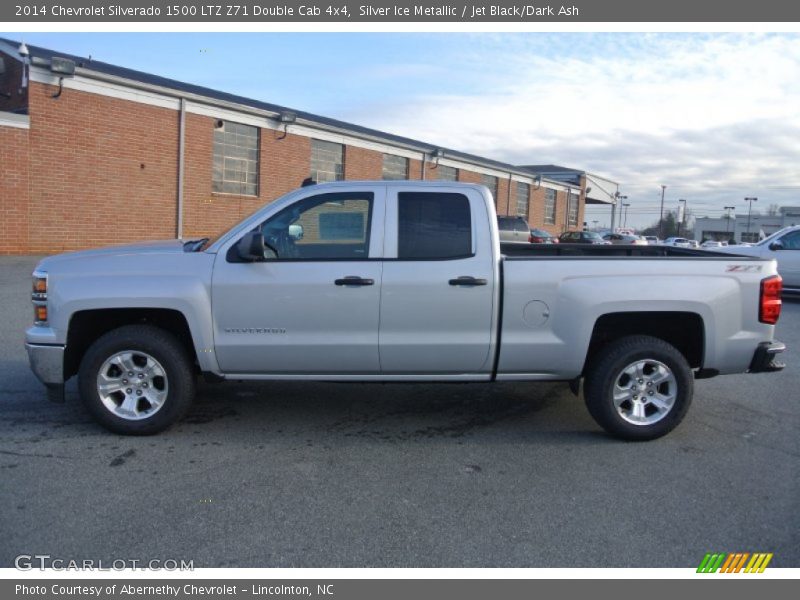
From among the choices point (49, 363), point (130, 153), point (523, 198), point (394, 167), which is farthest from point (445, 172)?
point (49, 363)

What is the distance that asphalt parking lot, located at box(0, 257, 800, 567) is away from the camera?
3686 millimetres

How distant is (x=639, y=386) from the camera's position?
5.44 m

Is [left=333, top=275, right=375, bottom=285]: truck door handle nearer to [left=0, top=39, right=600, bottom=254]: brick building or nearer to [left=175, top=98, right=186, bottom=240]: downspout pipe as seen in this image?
[left=0, top=39, right=600, bottom=254]: brick building

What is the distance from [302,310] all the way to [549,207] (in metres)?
43.2

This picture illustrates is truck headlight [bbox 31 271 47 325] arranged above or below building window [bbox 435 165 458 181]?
below

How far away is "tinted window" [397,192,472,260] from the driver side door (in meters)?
0.20

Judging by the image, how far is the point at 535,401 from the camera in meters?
6.66

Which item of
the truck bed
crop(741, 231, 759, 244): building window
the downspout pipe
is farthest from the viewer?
crop(741, 231, 759, 244): building window

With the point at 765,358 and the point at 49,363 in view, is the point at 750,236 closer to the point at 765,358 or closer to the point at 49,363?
the point at 765,358

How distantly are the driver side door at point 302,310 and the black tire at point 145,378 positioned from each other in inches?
13.3

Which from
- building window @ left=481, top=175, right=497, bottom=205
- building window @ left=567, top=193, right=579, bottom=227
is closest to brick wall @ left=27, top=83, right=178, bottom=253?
building window @ left=481, top=175, right=497, bottom=205

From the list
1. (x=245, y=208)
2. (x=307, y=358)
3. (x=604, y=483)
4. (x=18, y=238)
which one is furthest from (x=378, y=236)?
(x=245, y=208)

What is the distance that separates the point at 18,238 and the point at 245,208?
26.0 feet

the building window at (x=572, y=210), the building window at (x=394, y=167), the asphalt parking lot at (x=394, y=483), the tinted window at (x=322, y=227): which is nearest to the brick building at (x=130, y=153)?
the building window at (x=394, y=167)
